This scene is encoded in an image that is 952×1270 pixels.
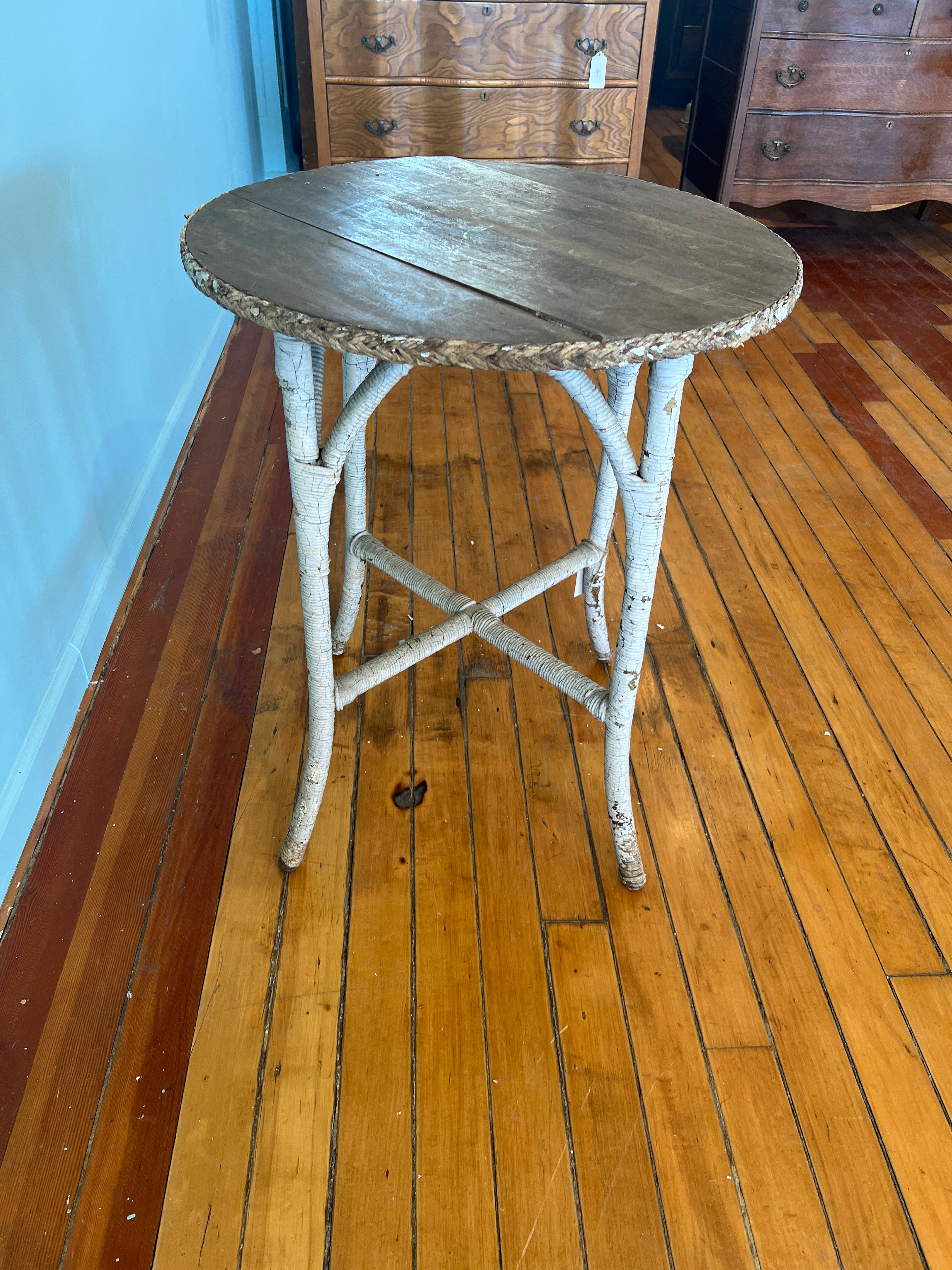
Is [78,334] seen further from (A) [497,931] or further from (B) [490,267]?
(A) [497,931]

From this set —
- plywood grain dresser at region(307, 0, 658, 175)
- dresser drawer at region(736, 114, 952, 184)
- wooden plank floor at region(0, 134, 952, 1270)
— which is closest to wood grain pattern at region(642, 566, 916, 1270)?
wooden plank floor at region(0, 134, 952, 1270)

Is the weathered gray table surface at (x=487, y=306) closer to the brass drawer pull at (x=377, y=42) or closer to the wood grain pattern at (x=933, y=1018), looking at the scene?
the wood grain pattern at (x=933, y=1018)

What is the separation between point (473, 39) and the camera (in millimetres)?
2705

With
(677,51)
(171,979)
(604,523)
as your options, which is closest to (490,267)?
(604,523)

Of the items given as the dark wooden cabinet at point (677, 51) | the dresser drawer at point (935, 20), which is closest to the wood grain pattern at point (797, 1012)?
the dresser drawer at point (935, 20)

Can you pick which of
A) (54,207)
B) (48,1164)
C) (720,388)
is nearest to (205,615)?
(54,207)

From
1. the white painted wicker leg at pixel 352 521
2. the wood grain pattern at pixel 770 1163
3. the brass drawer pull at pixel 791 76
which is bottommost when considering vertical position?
the wood grain pattern at pixel 770 1163

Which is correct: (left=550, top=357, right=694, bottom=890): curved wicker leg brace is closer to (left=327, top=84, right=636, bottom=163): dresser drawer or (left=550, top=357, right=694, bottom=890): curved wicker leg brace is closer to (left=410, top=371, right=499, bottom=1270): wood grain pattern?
(left=410, top=371, right=499, bottom=1270): wood grain pattern

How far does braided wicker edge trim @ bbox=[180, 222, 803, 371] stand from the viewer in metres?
0.85

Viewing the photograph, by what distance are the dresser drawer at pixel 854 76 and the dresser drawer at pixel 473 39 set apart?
59 centimetres

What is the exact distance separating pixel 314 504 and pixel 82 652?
0.70 meters

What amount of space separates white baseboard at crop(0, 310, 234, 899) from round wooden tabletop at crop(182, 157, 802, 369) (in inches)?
29.1

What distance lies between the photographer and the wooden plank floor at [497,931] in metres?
1.00

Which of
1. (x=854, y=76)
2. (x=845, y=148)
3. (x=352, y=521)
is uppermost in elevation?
(x=854, y=76)
